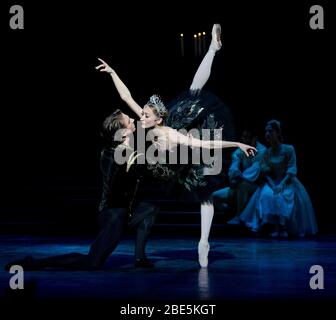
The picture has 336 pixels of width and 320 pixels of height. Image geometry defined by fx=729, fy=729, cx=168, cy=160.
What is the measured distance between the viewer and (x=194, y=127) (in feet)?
20.0

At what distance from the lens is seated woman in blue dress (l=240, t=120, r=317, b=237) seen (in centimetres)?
873

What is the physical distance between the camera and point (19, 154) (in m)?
13.2

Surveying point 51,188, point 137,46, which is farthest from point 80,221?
point 137,46

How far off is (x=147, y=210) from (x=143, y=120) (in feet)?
2.44

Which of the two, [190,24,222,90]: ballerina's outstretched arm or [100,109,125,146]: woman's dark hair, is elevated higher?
[190,24,222,90]: ballerina's outstretched arm

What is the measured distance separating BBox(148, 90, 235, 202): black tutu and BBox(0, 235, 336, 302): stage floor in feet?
2.09

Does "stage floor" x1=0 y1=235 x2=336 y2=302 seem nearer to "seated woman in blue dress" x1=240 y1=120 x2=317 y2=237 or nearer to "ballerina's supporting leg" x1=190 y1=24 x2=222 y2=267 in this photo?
"ballerina's supporting leg" x1=190 y1=24 x2=222 y2=267

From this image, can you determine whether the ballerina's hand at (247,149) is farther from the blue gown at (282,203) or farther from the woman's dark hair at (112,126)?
the blue gown at (282,203)

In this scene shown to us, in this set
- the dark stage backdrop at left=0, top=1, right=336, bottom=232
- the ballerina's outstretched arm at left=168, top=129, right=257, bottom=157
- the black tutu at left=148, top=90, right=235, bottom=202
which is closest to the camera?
the ballerina's outstretched arm at left=168, top=129, right=257, bottom=157

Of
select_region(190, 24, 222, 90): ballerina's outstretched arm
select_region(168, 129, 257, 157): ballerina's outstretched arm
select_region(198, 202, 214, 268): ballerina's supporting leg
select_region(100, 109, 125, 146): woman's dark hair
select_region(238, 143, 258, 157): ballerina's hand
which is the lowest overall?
select_region(198, 202, 214, 268): ballerina's supporting leg

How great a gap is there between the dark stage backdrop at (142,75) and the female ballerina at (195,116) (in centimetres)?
374

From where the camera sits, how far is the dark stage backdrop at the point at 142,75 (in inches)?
407

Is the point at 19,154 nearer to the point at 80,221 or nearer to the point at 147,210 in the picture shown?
the point at 80,221


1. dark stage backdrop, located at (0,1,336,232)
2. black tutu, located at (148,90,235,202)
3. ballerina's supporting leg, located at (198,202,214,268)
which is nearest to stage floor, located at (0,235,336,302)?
ballerina's supporting leg, located at (198,202,214,268)
